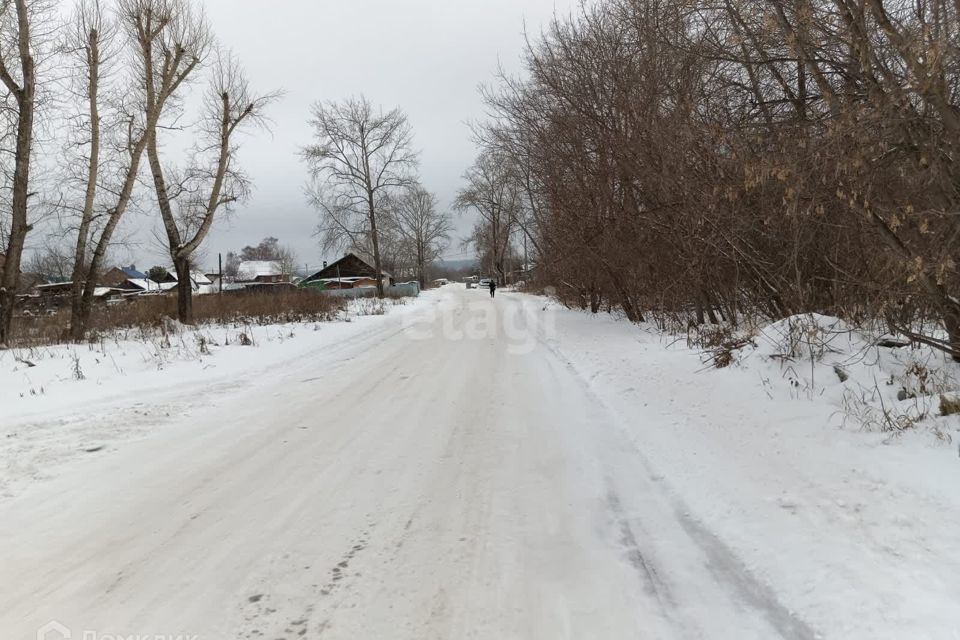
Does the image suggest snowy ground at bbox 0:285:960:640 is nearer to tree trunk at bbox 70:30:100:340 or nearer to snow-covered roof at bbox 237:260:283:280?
tree trunk at bbox 70:30:100:340

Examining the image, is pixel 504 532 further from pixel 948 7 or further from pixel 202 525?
pixel 948 7

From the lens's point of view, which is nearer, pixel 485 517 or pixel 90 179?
pixel 485 517

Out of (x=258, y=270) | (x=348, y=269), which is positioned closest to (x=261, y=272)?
(x=258, y=270)

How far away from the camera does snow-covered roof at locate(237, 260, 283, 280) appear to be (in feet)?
A: 292

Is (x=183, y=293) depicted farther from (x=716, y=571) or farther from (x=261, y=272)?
(x=261, y=272)

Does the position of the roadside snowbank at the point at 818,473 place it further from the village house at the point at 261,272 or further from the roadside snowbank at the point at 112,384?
the village house at the point at 261,272

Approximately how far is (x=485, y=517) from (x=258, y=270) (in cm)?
9601

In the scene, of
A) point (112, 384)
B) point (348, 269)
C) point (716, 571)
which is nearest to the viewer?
point (716, 571)

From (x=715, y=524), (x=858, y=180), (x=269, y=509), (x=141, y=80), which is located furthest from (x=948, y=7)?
(x=141, y=80)

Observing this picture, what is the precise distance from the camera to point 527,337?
13602mm

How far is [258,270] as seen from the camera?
298 feet

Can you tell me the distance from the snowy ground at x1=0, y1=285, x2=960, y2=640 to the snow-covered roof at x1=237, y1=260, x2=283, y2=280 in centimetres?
8866

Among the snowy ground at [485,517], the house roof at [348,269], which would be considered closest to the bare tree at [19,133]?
the snowy ground at [485,517]

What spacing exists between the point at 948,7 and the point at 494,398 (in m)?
5.75
